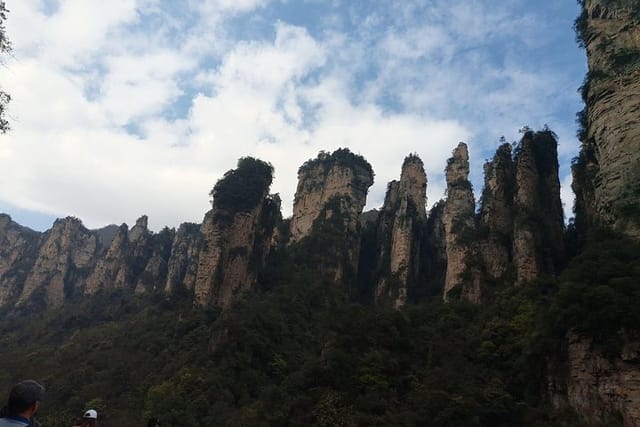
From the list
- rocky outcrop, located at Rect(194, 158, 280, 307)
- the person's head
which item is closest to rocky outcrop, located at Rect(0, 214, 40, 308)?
rocky outcrop, located at Rect(194, 158, 280, 307)

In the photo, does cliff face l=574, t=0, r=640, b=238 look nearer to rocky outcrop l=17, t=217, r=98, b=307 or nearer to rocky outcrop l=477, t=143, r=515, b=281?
rocky outcrop l=477, t=143, r=515, b=281

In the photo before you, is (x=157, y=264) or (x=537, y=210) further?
(x=157, y=264)

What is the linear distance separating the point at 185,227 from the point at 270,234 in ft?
88.8

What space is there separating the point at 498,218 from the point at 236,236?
2173cm

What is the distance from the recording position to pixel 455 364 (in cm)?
2419

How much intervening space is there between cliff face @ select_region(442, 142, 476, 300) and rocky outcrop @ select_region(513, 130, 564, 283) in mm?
4398

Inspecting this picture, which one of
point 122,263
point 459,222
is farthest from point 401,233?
point 122,263

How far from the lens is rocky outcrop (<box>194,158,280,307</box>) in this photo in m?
41.2

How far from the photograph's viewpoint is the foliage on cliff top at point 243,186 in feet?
145

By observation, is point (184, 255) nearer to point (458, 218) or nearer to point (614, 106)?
point (458, 218)

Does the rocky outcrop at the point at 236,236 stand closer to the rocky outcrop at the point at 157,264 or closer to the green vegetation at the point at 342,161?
the green vegetation at the point at 342,161

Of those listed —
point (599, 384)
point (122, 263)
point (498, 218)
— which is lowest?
point (599, 384)

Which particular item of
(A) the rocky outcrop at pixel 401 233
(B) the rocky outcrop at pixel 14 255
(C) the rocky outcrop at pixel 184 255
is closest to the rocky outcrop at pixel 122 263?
(C) the rocky outcrop at pixel 184 255

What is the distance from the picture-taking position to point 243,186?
45.5 meters
